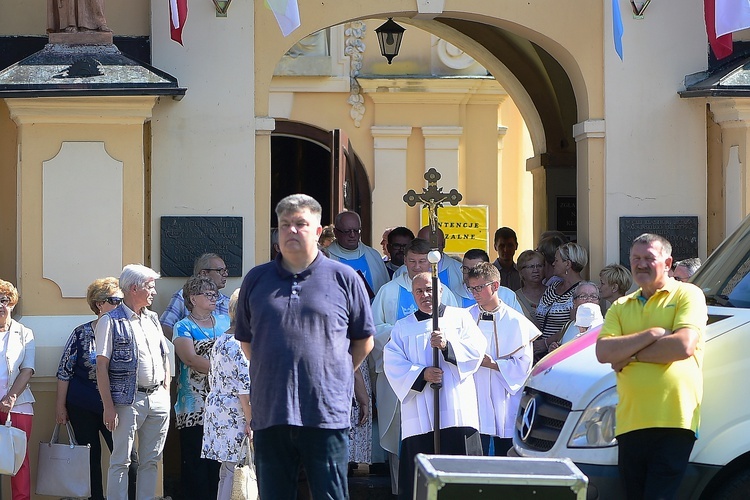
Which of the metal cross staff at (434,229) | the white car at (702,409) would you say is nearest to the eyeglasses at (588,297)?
the metal cross staff at (434,229)

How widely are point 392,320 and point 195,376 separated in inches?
56.7

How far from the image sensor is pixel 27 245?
9.41 meters

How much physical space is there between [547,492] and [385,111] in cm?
1314

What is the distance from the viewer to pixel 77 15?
9414mm

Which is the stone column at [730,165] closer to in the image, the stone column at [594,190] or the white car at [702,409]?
the stone column at [594,190]

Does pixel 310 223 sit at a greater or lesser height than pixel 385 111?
lesser

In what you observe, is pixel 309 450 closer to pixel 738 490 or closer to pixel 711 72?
pixel 738 490

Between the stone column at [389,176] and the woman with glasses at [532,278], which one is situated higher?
the stone column at [389,176]

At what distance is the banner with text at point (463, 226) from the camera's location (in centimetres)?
1739

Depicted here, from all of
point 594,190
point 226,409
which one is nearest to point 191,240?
point 226,409

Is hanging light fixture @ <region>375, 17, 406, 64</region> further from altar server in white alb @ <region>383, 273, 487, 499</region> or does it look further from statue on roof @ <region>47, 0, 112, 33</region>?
altar server in white alb @ <region>383, 273, 487, 499</region>

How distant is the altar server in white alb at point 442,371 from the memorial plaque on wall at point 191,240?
220 centimetres

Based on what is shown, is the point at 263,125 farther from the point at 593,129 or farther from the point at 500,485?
the point at 500,485

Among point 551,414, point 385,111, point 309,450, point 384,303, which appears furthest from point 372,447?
point 385,111
